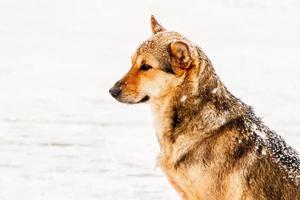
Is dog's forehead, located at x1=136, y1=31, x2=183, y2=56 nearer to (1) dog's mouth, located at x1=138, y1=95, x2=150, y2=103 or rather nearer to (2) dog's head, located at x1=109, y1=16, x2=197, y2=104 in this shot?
(2) dog's head, located at x1=109, y1=16, x2=197, y2=104

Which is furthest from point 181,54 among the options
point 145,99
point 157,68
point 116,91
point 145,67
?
point 116,91

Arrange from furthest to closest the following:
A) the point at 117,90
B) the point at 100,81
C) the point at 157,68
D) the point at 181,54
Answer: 1. the point at 100,81
2. the point at 117,90
3. the point at 157,68
4. the point at 181,54

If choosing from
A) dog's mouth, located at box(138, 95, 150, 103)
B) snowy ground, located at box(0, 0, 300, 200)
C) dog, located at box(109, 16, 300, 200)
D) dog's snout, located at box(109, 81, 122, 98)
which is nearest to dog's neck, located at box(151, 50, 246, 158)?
dog, located at box(109, 16, 300, 200)

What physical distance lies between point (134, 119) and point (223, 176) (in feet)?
19.3

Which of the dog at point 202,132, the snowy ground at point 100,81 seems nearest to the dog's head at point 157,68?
the dog at point 202,132

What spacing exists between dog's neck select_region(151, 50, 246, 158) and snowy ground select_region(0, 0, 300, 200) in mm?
2508

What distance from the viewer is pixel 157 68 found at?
19.6 ft

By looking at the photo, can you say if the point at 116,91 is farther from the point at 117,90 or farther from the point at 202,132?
the point at 202,132

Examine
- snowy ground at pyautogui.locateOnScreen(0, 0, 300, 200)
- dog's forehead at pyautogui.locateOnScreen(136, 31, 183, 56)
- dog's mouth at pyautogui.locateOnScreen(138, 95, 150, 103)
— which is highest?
dog's forehead at pyautogui.locateOnScreen(136, 31, 183, 56)

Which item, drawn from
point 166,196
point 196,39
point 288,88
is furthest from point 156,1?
point 166,196

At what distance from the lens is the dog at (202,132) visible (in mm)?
5605

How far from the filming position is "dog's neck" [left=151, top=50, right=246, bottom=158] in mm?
5812

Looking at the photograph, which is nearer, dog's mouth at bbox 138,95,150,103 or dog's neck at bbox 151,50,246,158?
dog's neck at bbox 151,50,246,158

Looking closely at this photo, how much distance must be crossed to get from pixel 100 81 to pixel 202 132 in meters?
8.20
